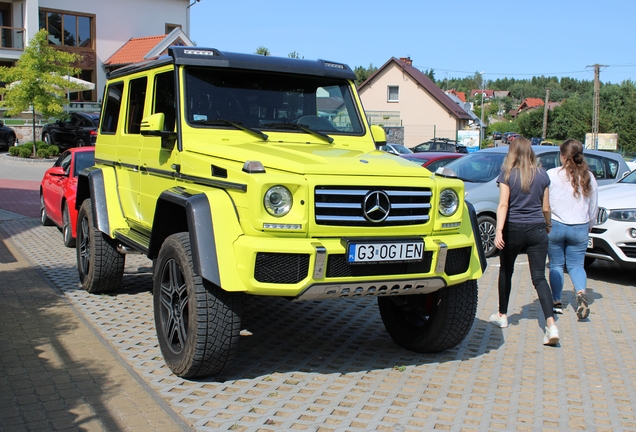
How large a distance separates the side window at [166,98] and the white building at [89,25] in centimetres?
3414

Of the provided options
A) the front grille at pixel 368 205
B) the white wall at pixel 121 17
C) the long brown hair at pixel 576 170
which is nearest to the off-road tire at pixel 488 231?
the long brown hair at pixel 576 170

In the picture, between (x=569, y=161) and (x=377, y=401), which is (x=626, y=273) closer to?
(x=569, y=161)

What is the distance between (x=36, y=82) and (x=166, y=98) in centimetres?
2451

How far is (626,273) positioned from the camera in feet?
33.1

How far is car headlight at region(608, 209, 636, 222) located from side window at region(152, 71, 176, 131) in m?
5.72

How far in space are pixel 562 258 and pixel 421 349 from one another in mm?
2259

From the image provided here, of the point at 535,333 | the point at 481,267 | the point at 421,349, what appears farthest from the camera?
the point at 535,333

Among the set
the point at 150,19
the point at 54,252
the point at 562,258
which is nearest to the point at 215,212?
the point at 562,258

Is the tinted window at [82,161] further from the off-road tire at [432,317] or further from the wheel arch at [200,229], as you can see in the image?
the off-road tire at [432,317]

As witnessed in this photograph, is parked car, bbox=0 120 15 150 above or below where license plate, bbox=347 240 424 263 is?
above

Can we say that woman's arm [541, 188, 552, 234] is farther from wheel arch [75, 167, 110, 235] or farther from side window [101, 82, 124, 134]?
side window [101, 82, 124, 134]

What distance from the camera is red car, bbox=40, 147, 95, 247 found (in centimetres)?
1056

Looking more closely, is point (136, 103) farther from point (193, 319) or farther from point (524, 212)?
point (524, 212)

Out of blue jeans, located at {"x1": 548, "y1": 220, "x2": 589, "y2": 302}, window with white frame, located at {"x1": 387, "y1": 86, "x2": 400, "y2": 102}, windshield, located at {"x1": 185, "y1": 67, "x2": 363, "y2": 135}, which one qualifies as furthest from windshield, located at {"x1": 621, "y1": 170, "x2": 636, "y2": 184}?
window with white frame, located at {"x1": 387, "y1": 86, "x2": 400, "y2": 102}
